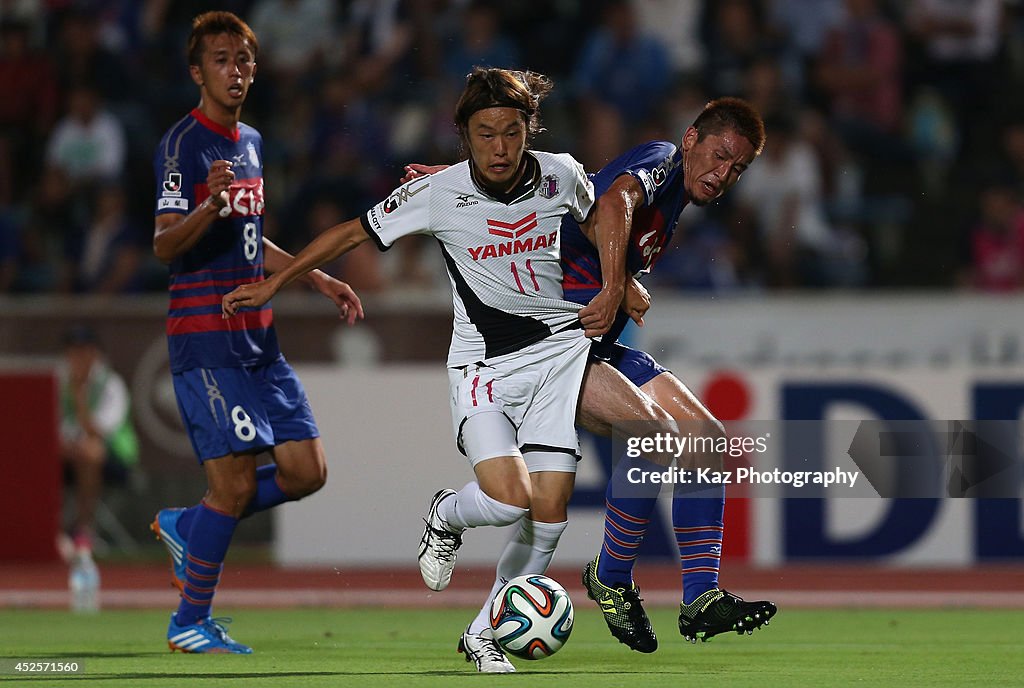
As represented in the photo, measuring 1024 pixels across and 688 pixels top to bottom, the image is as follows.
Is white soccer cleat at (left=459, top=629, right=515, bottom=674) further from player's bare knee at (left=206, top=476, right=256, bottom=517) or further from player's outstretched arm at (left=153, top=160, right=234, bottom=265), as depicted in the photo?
player's outstretched arm at (left=153, top=160, right=234, bottom=265)

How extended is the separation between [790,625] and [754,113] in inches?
122

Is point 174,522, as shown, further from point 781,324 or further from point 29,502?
point 781,324

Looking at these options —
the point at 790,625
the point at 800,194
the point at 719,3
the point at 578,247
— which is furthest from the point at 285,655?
the point at 719,3

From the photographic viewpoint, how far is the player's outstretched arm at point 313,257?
21.5ft

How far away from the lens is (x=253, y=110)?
14.7 meters

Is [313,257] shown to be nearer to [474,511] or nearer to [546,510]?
[474,511]

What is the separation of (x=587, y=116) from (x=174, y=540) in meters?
6.91

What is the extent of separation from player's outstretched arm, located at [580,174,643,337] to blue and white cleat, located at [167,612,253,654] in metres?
2.07

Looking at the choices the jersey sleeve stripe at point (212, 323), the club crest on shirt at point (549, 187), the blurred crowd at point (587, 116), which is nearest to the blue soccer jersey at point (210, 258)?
the jersey sleeve stripe at point (212, 323)

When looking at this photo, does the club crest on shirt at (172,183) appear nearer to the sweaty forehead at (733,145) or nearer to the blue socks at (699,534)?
the sweaty forehead at (733,145)

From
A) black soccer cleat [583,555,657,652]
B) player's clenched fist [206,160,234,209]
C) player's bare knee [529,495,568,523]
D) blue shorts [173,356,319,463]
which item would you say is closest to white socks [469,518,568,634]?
player's bare knee [529,495,568,523]

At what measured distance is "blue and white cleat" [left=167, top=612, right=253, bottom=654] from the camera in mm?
7176

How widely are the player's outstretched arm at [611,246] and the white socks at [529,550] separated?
0.79 metres

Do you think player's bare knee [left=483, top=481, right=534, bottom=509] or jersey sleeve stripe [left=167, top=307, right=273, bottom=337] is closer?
player's bare knee [left=483, top=481, right=534, bottom=509]
